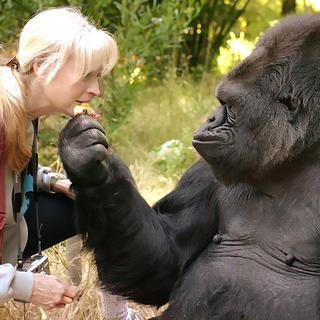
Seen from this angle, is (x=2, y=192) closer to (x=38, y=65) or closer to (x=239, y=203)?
(x=38, y=65)

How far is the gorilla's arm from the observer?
2482 mm

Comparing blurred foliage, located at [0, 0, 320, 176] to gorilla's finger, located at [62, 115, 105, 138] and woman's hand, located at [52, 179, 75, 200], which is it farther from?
gorilla's finger, located at [62, 115, 105, 138]

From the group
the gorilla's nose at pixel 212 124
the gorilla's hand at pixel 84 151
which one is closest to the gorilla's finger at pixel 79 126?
the gorilla's hand at pixel 84 151

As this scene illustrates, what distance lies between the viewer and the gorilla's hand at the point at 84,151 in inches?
95.1

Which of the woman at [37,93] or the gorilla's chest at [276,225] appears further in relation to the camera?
the woman at [37,93]

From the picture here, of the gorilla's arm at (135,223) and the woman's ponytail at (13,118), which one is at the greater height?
the woman's ponytail at (13,118)

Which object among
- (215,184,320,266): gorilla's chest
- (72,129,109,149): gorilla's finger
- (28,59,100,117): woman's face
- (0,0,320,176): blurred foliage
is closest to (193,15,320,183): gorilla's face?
(215,184,320,266): gorilla's chest

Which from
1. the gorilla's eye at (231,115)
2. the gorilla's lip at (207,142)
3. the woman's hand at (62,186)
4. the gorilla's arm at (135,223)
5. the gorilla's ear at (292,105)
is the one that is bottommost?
the woman's hand at (62,186)

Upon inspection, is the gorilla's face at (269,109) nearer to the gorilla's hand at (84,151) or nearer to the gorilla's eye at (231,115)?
the gorilla's eye at (231,115)

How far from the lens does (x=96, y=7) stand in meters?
5.08

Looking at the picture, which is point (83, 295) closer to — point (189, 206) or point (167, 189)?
point (189, 206)

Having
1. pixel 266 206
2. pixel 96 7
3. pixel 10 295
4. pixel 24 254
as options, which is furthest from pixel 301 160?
pixel 96 7

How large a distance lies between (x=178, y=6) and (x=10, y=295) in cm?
357

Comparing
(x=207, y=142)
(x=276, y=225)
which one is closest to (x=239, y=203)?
(x=276, y=225)
